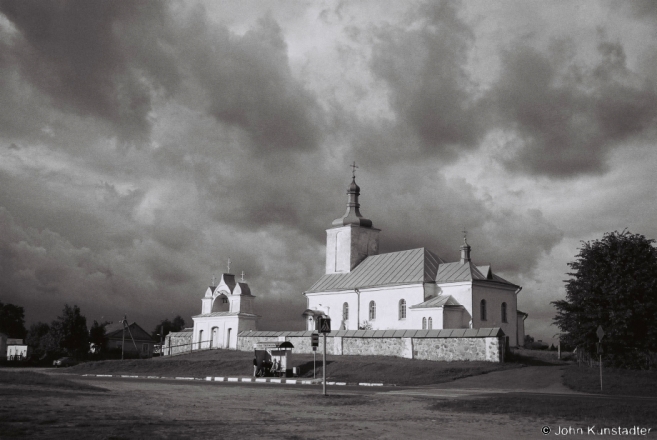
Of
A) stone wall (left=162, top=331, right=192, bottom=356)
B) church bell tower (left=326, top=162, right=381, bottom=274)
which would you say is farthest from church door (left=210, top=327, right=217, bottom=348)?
church bell tower (left=326, top=162, right=381, bottom=274)

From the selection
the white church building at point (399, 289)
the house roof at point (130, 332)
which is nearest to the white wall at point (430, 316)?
the white church building at point (399, 289)

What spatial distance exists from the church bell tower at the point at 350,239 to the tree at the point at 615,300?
89.8ft

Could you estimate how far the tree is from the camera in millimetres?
29594

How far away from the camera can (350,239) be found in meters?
58.0

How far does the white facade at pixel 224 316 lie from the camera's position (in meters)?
54.0

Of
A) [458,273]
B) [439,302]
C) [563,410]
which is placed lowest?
[563,410]

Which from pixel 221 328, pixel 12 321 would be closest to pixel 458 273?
pixel 221 328

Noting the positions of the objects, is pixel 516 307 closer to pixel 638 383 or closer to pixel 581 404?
pixel 638 383

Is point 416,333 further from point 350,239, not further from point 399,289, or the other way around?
point 350,239

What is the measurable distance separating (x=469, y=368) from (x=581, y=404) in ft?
47.1

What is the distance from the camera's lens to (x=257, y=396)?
19.8 meters

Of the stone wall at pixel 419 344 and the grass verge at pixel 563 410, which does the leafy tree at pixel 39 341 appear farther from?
the grass verge at pixel 563 410

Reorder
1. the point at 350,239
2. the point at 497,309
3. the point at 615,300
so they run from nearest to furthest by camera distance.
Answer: the point at 615,300, the point at 497,309, the point at 350,239

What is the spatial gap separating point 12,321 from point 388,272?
80850 millimetres
